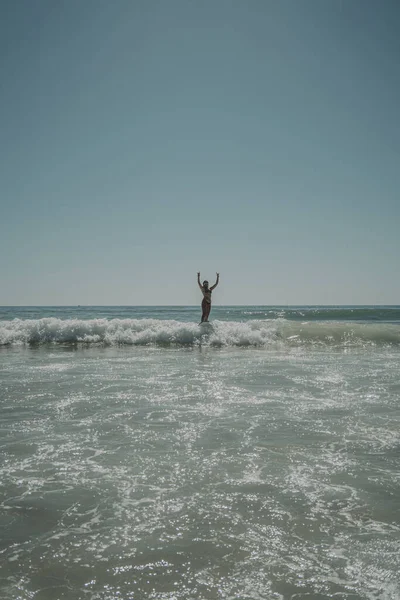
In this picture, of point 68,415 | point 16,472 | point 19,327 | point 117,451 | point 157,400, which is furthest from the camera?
point 19,327

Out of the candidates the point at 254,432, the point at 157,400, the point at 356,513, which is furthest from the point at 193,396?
the point at 356,513

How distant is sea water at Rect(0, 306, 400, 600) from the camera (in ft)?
8.54

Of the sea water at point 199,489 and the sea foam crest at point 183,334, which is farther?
the sea foam crest at point 183,334

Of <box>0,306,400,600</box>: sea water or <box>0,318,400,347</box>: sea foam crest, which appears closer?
<box>0,306,400,600</box>: sea water

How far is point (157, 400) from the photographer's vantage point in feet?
23.7

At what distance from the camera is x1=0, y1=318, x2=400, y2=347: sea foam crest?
19.0 meters

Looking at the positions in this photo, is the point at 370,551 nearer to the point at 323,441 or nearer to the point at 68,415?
the point at 323,441

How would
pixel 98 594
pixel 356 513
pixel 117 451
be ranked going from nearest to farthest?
1. pixel 98 594
2. pixel 356 513
3. pixel 117 451

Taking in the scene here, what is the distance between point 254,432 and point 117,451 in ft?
6.19

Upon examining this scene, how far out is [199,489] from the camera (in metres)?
3.78

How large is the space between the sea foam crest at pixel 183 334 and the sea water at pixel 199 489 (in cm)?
989

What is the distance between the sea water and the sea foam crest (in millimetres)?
9893

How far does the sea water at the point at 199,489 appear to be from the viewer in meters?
2.60

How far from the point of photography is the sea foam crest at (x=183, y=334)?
19031 mm
